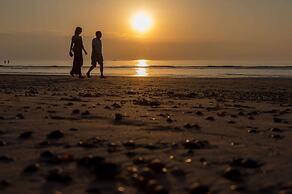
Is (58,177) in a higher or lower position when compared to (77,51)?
lower

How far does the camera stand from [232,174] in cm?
375

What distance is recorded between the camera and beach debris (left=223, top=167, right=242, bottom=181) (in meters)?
3.71

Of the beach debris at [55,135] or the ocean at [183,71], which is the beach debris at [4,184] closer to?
the beach debris at [55,135]

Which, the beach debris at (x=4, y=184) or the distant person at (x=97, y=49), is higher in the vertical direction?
the distant person at (x=97, y=49)

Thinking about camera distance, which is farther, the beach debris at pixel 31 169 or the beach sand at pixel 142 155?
the beach debris at pixel 31 169

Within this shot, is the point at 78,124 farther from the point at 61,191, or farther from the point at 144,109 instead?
the point at 61,191

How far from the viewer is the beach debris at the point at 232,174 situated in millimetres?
3707

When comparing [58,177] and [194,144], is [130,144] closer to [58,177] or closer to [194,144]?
[194,144]

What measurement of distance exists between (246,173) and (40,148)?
194 centimetres

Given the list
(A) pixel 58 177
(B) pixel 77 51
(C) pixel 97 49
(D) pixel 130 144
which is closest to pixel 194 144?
(D) pixel 130 144

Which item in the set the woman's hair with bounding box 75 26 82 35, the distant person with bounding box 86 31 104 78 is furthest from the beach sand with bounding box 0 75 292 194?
the distant person with bounding box 86 31 104 78

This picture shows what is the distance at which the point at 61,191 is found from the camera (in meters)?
3.29

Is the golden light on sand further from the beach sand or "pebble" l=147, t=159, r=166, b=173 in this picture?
"pebble" l=147, t=159, r=166, b=173

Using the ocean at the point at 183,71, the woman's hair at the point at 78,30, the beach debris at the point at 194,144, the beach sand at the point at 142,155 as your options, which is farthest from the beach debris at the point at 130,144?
the ocean at the point at 183,71
